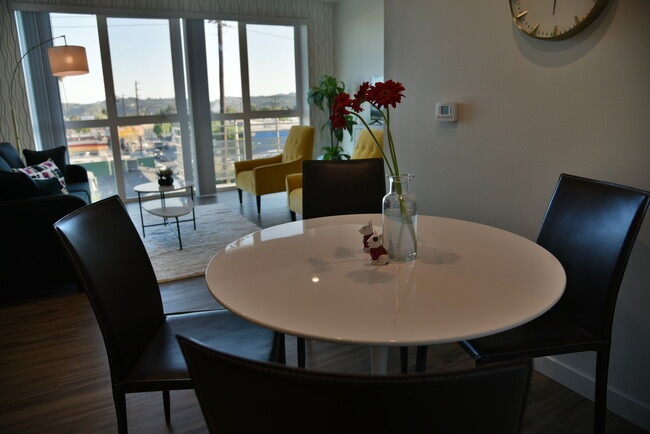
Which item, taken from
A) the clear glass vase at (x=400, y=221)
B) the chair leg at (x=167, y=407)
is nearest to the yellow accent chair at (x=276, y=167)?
the chair leg at (x=167, y=407)

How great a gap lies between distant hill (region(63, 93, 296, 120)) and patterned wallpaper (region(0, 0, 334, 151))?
458 millimetres

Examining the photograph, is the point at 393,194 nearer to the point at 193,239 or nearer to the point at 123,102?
the point at 193,239

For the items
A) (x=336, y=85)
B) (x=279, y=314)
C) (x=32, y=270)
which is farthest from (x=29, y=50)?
(x=279, y=314)

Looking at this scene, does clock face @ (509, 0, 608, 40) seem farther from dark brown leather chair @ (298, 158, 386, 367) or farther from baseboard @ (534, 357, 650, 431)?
baseboard @ (534, 357, 650, 431)

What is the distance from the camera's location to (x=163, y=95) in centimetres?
606

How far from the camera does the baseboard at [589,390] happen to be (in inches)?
69.1

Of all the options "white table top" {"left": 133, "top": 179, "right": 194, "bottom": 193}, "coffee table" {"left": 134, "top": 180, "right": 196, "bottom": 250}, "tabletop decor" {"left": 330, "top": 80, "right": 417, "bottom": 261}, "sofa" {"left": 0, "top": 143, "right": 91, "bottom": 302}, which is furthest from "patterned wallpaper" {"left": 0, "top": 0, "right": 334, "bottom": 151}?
"tabletop decor" {"left": 330, "top": 80, "right": 417, "bottom": 261}

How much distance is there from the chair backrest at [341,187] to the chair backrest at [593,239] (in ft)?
2.70

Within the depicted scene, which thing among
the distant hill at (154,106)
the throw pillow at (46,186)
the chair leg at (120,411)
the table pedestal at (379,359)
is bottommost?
the chair leg at (120,411)

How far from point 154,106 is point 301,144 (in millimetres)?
2063

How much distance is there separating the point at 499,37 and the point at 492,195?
713 millimetres

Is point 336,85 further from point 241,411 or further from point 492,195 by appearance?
point 241,411

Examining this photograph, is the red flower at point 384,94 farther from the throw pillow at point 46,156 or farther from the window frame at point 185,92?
the window frame at point 185,92

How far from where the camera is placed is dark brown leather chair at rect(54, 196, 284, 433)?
1.32 metres
